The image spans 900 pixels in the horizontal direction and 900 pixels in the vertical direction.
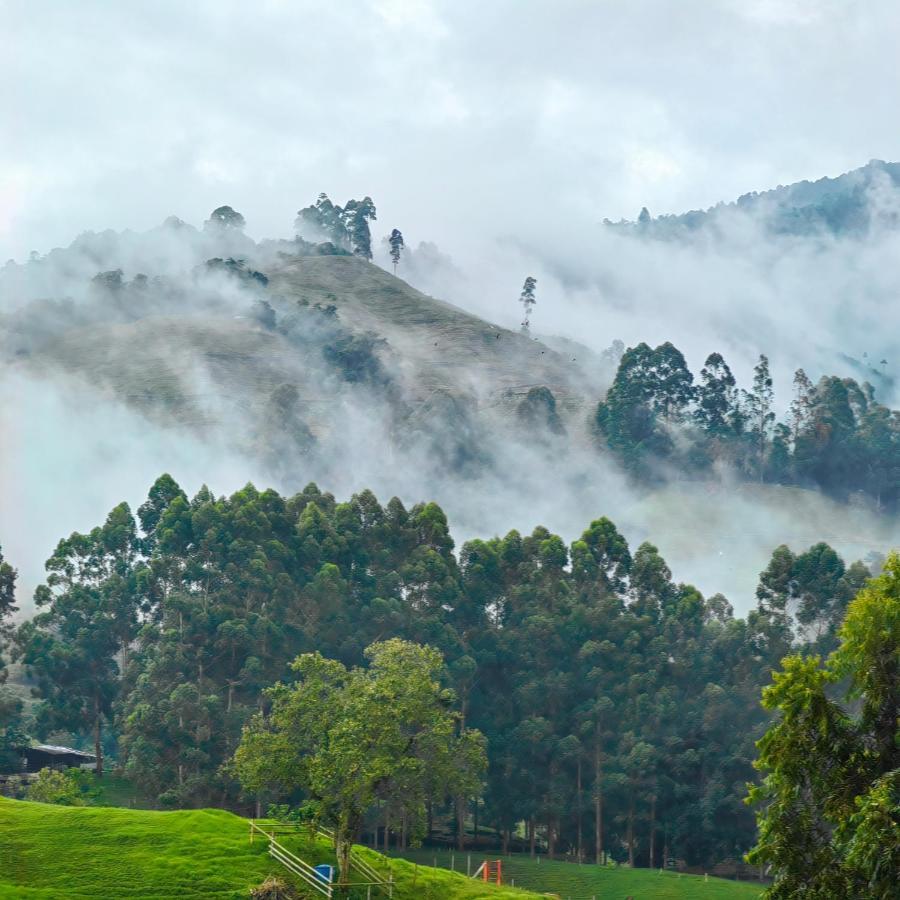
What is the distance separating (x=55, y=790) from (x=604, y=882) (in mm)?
36859

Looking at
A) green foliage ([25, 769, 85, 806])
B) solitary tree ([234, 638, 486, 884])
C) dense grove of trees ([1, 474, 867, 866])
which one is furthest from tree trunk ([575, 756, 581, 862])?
green foliage ([25, 769, 85, 806])

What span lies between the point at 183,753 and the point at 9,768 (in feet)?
63.2

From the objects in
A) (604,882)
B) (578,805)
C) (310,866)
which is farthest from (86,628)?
(310,866)

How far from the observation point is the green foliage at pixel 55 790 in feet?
292

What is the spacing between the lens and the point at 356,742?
234 ft

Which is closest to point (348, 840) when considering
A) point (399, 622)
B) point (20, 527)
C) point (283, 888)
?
point (283, 888)

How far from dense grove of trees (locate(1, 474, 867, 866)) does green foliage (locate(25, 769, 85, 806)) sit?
550 centimetres

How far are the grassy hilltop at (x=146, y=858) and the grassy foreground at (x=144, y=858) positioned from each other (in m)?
0.05

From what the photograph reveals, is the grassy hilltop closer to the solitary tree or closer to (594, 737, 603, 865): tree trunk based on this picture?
the solitary tree

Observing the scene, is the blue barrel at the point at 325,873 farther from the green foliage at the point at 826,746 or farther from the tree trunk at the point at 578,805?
the tree trunk at the point at 578,805

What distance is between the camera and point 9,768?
10688 cm

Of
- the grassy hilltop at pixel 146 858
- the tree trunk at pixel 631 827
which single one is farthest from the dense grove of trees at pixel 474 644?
the grassy hilltop at pixel 146 858

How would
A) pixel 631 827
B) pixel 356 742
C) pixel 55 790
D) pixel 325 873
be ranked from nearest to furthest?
pixel 325 873 → pixel 356 742 → pixel 55 790 → pixel 631 827

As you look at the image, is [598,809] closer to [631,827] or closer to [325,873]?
[631,827]
